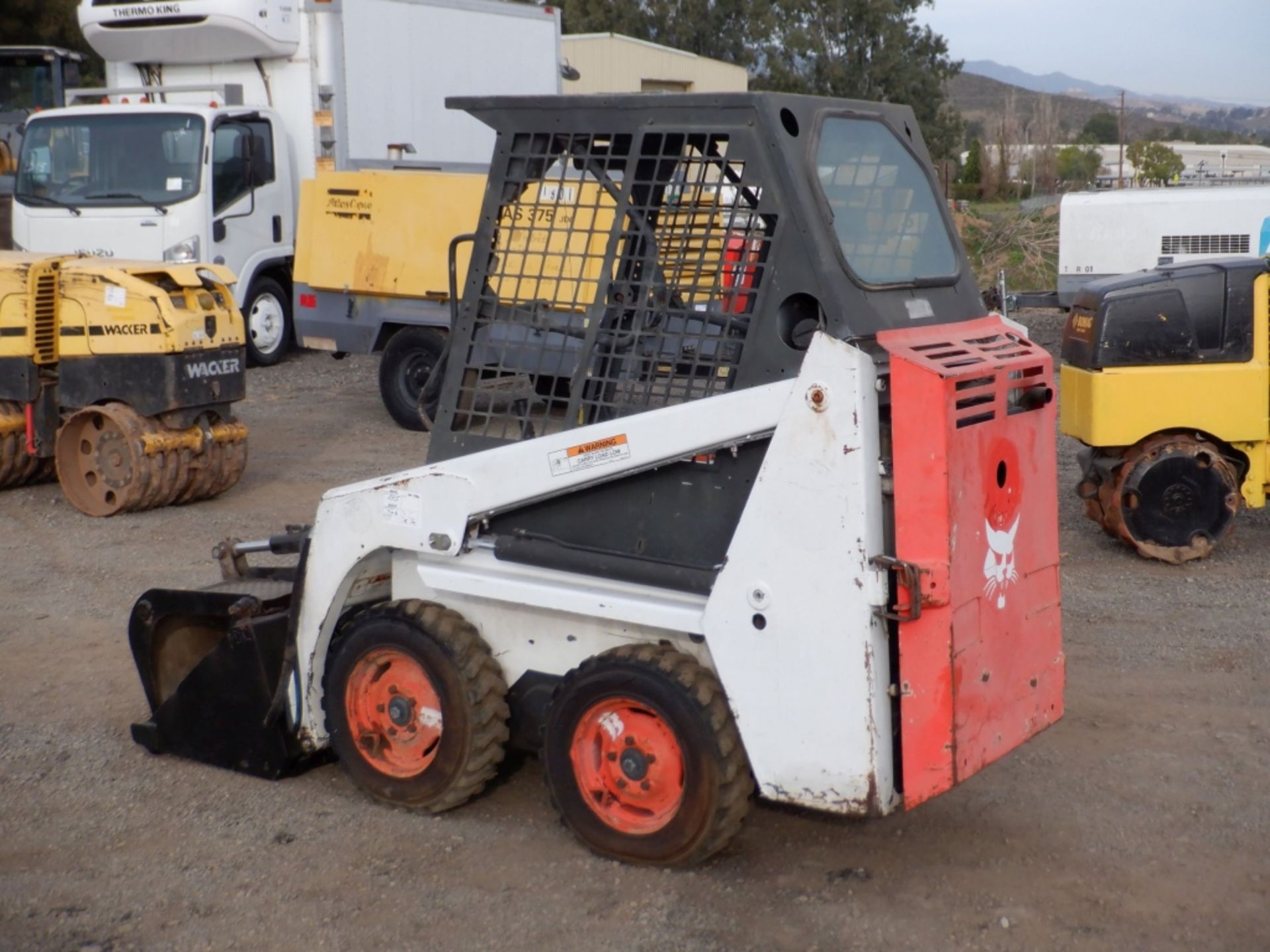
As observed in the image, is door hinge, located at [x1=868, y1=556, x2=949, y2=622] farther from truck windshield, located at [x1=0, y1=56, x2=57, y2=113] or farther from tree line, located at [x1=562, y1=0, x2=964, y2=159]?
tree line, located at [x1=562, y1=0, x2=964, y2=159]

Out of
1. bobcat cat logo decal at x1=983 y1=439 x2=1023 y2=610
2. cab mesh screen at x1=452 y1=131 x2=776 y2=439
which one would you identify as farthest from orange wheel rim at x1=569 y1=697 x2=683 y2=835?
bobcat cat logo decal at x1=983 y1=439 x2=1023 y2=610

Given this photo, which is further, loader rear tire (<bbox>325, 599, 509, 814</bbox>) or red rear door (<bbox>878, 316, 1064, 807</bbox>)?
loader rear tire (<bbox>325, 599, 509, 814</bbox>)

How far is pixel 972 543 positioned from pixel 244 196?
1159cm

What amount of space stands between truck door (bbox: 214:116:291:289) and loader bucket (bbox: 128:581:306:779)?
9.03 meters

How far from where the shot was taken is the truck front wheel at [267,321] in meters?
14.7

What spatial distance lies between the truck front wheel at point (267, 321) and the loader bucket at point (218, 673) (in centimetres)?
958

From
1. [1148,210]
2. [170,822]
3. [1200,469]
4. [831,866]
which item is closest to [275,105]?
[1148,210]

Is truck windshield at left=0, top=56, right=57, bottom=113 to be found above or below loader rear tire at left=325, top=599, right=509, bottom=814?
above

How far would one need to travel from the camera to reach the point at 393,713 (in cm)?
471

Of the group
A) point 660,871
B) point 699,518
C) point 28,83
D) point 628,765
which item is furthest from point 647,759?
point 28,83

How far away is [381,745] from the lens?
4781 mm

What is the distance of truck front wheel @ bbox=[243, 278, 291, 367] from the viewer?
14.7m

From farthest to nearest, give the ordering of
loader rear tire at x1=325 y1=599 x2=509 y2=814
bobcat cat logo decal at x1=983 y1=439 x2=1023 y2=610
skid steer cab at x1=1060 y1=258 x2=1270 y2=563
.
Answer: skid steer cab at x1=1060 y1=258 x2=1270 y2=563, loader rear tire at x1=325 y1=599 x2=509 y2=814, bobcat cat logo decal at x1=983 y1=439 x2=1023 y2=610

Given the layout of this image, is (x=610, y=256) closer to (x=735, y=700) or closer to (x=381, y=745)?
(x=735, y=700)
